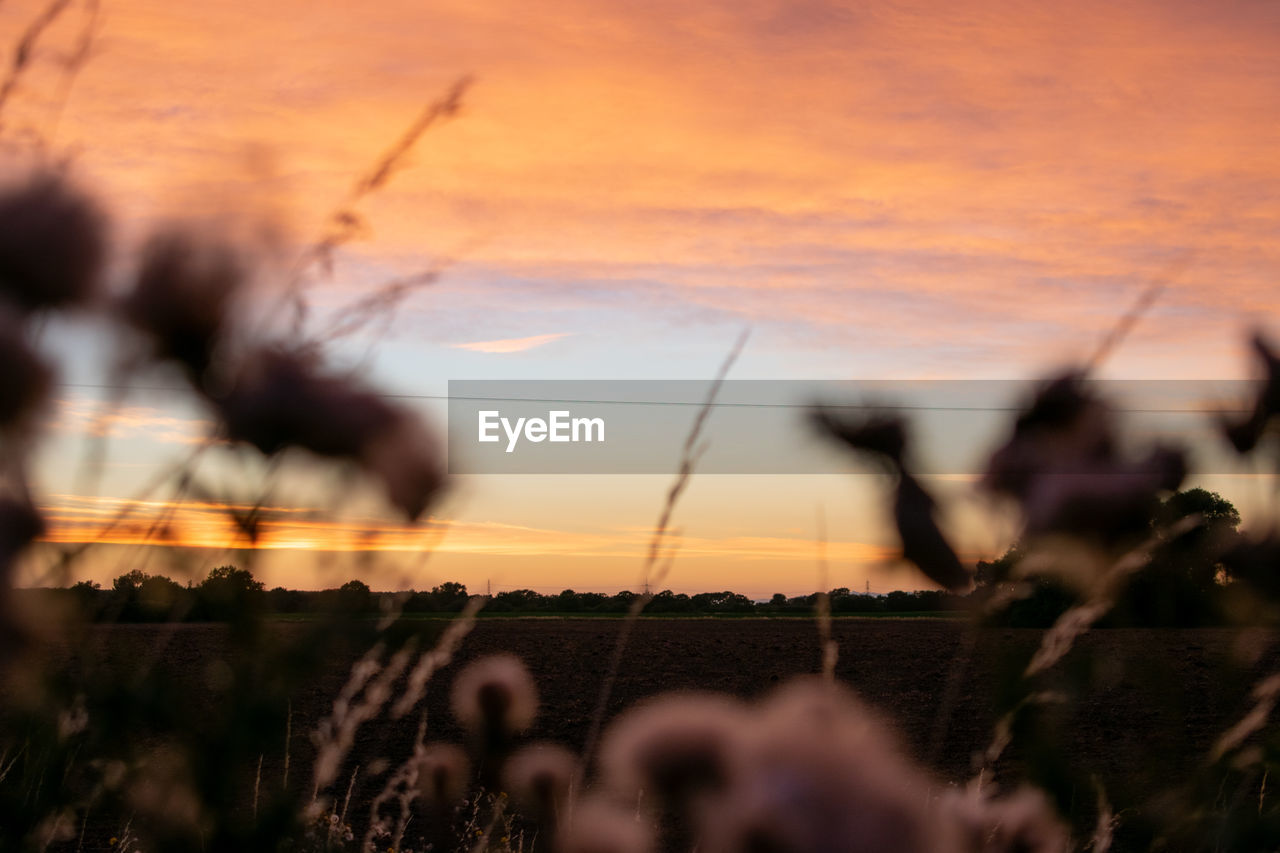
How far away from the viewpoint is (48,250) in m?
0.95

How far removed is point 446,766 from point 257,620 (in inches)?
19.0

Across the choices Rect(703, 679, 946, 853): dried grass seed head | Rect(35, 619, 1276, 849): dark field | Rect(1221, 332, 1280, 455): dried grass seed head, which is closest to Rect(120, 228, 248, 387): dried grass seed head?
Rect(35, 619, 1276, 849): dark field

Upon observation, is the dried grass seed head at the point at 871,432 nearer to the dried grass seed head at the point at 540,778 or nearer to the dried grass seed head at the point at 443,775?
the dried grass seed head at the point at 540,778

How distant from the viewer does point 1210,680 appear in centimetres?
914

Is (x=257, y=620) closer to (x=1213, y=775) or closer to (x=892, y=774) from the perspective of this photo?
(x=892, y=774)

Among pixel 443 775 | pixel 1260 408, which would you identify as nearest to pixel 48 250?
pixel 443 775

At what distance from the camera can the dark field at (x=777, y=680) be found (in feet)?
3.39

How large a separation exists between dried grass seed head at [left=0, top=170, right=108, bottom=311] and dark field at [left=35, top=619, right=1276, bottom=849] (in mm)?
331

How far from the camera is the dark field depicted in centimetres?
103

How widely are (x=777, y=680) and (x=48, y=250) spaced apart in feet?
28.6

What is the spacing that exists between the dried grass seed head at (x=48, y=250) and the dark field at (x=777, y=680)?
13.0 inches

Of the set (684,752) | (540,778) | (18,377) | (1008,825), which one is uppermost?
(684,752)

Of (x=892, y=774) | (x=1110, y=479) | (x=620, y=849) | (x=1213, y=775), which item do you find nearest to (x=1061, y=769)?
(x=1213, y=775)

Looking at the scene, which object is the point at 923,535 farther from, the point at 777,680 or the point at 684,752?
the point at 777,680
